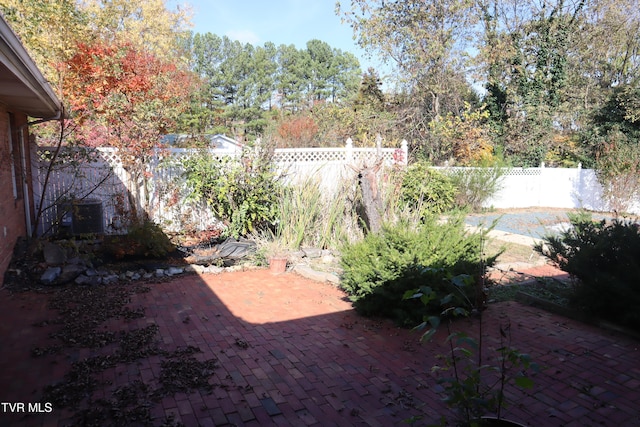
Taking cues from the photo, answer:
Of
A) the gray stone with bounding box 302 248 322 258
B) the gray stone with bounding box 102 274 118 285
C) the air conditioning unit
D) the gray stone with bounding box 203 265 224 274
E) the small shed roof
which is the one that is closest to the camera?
the small shed roof

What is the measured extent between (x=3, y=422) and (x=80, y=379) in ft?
1.76

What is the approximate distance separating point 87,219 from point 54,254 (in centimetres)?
212

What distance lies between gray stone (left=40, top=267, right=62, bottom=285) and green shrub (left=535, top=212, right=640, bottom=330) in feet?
20.0

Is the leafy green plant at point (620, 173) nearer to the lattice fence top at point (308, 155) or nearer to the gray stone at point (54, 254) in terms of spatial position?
the lattice fence top at point (308, 155)

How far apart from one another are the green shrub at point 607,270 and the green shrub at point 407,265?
0.85 m

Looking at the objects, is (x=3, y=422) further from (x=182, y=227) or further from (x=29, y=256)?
(x=182, y=227)

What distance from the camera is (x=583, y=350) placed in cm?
355

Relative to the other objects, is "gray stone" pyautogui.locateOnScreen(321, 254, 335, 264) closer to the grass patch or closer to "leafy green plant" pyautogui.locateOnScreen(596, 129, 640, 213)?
the grass patch

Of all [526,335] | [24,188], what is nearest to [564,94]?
[526,335]

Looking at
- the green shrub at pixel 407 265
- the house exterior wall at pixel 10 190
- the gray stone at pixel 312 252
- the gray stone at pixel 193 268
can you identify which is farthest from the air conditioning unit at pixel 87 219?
the green shrub at pixel 407 265

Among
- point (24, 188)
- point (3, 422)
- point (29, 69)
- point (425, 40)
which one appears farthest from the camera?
point (425, 40)

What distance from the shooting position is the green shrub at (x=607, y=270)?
12.2 feet

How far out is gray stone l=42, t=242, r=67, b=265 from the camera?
5777 mm

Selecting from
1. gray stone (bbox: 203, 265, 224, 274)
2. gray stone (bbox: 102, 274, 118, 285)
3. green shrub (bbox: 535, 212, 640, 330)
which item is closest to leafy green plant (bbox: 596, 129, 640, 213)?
green shrub (bbox: 535, 212, 640, 330)
